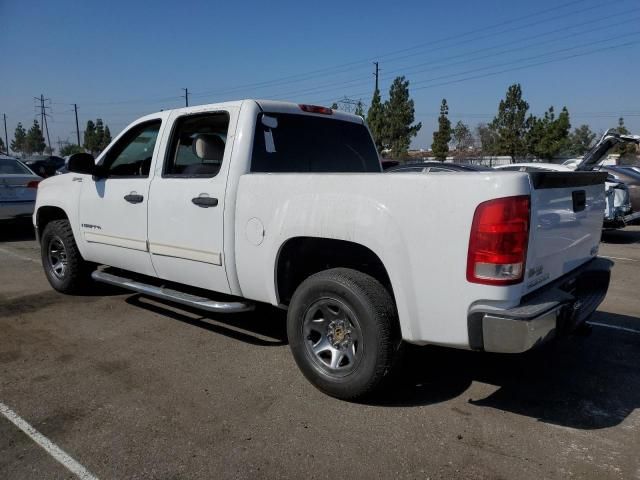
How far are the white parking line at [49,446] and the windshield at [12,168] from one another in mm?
8642

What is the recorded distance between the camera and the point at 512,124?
42219 millimetres

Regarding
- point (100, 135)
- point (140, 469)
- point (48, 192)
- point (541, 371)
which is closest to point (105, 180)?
point (48, 192)

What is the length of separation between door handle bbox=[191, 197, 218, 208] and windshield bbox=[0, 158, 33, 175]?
27.4 feet

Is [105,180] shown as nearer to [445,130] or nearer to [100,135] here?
[445,130]

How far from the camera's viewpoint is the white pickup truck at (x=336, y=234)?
2732mm

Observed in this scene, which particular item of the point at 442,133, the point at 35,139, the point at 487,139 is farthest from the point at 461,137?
the point at 35,139

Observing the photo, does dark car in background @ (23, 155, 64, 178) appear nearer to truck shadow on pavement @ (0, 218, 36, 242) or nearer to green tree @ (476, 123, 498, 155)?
truck shadow on pavement @ (0, 218, 36, 242)

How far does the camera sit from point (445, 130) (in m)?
45.1

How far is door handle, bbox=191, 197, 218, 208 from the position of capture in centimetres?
385

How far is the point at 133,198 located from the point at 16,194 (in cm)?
691

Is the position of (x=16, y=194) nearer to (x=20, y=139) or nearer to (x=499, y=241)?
(x=499, y=241)

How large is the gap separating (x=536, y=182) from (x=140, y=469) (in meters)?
2.56

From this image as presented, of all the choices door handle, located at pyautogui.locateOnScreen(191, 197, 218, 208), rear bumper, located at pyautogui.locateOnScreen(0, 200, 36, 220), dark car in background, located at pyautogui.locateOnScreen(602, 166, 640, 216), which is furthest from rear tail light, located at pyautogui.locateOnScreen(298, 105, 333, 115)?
dark car in background, located at pyautogui.locateOnScreen(602, 166, 640, 216)

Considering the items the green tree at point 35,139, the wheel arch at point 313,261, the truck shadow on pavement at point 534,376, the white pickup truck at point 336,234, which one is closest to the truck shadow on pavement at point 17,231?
the white pickup truck at point 336,234
